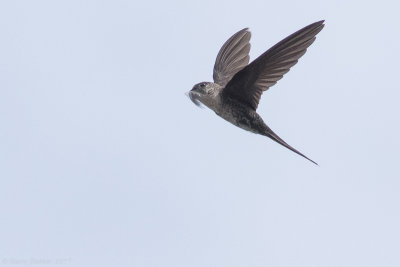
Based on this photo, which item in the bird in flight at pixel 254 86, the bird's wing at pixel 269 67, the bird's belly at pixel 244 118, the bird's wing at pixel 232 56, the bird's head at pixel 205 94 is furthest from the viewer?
the bird's wing at pixel 232 56

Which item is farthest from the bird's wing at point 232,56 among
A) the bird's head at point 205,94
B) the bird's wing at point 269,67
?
the bird's wing at point 269,67

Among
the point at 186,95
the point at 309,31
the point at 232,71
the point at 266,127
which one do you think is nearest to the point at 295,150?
the point at 266,127

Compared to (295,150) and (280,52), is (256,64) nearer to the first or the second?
(280,52)

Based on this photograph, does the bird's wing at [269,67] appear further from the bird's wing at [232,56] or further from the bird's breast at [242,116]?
the bird's wing at [232,56]

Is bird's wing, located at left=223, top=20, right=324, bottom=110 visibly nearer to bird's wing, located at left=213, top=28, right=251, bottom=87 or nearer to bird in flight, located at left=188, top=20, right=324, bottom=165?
bird in flight, located at left=188, top=20, right=324, bottom=165

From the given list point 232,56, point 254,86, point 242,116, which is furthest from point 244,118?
point 232,56

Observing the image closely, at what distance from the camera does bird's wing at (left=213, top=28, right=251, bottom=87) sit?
1452cm

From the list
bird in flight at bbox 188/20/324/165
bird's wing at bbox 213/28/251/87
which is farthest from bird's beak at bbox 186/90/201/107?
bird's wing at bbox 213/28/251/87

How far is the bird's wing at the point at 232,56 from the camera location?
47.6ft

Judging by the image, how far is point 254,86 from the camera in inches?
476

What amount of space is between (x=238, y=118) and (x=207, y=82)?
1.09 metres

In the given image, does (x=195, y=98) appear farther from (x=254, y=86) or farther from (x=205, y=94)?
(x=254, y=86)

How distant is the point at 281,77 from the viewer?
1178 cm

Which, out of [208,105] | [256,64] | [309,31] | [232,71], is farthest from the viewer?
[232,71]
